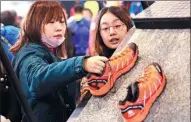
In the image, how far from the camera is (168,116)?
4.15 ft

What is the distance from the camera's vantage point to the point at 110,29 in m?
2.23

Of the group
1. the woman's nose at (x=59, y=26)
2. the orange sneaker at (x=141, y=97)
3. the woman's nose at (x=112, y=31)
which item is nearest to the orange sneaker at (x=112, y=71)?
the orange sneaker at (x=141, y=97)

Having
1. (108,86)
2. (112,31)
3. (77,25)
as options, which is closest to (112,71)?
(108,86)

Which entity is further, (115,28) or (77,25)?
(77,25)

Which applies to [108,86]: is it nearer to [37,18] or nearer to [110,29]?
[37,18]

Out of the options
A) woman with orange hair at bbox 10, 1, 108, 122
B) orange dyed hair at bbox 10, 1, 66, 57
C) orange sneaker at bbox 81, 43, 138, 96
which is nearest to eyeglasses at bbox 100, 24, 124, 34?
woman with orange hair at bbox 10, 1, 108, 122

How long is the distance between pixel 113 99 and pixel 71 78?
0.17 meters

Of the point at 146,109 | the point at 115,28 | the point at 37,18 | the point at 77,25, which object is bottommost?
the point at 77,25

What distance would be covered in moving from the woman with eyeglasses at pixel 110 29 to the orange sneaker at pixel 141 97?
91 cm

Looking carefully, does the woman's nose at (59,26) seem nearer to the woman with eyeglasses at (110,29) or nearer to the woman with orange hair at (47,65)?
the woman with orange hair at (47,65)

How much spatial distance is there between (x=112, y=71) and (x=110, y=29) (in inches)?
32.4

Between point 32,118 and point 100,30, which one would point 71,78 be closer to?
point 32,118

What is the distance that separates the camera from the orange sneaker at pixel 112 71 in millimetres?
1417

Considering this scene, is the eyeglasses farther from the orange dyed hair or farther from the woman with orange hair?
the orange dyed hair
